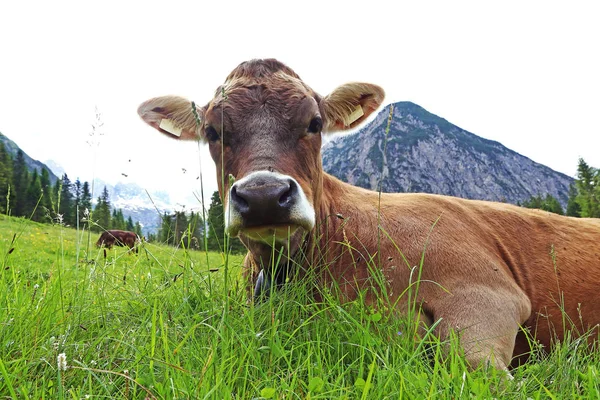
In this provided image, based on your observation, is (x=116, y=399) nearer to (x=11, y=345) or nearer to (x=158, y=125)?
(x=11, y=345)

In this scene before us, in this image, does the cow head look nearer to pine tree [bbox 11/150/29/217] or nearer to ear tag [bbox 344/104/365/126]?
ear tag [bbox 344/104/365/126]

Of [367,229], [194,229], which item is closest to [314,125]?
[367,229]

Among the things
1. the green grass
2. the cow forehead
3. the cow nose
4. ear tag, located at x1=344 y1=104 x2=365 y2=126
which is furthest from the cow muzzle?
ear tag, located at x1=344 y1=104 x2=365 y2=126

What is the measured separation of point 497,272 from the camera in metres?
4.05

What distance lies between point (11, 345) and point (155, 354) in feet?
2.59

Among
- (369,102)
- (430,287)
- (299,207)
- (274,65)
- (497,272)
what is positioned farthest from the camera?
(369,102)

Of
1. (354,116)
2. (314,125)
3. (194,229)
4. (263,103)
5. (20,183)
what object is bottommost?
(194,229)

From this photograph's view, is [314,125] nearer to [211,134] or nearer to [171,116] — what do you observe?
[211,134]

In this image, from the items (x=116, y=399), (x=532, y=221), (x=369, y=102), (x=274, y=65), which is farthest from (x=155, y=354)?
(x=532, y=221)

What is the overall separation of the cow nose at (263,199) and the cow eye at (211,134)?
119 centimetres

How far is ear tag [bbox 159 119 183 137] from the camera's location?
4.98m

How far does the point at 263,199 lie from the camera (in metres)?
2.82

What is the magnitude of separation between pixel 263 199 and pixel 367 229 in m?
1.66

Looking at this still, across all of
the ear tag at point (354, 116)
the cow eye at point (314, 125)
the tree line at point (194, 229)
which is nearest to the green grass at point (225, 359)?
the tree line at point (194, 229)
